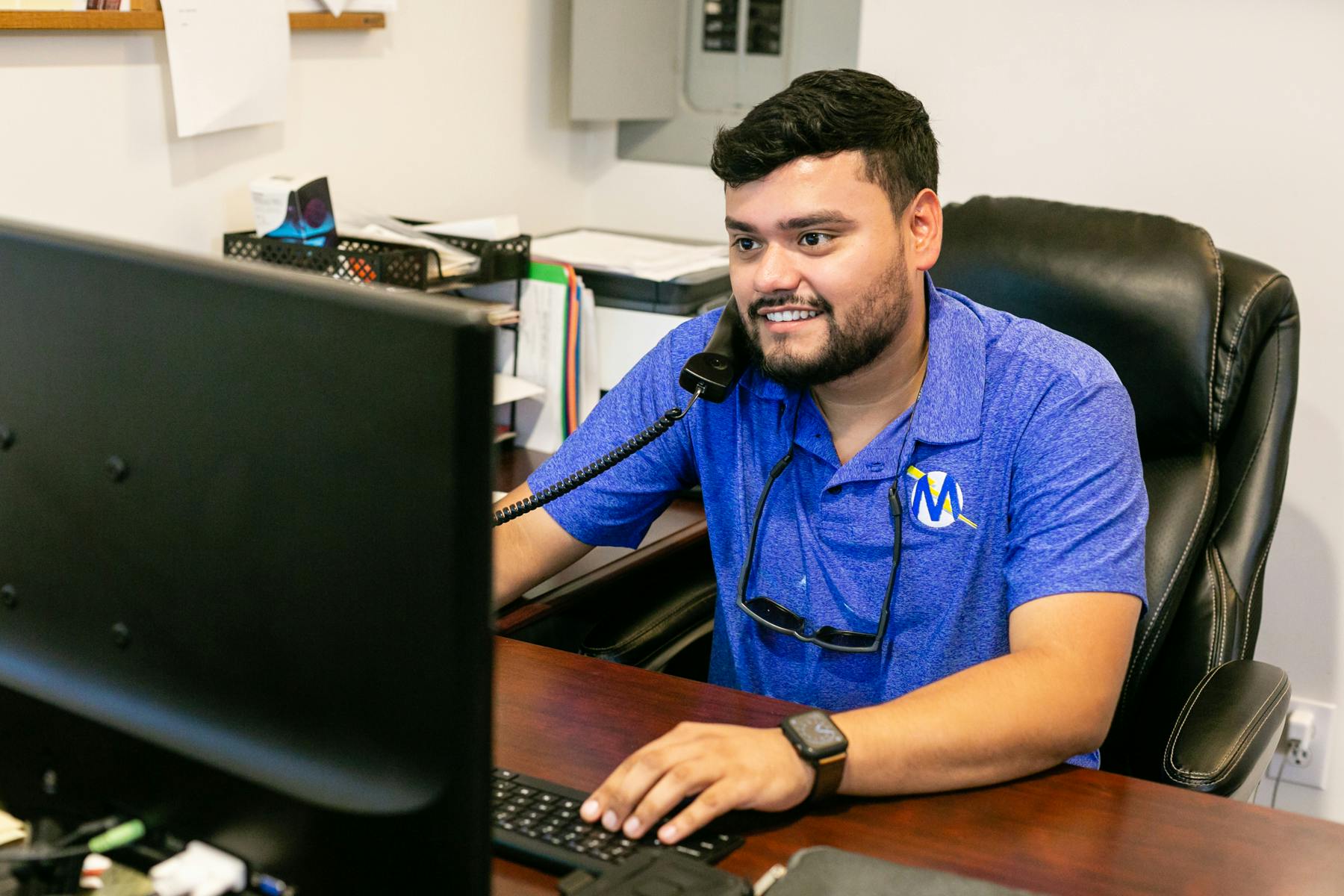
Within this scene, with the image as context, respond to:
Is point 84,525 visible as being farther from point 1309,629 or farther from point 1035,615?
point 1309,629

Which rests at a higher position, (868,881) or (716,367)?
(716,367)

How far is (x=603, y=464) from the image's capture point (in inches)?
54.0

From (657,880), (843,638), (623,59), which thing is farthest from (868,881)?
(623,59)

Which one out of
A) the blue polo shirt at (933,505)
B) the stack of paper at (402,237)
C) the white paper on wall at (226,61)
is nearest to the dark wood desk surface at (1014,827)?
the blue polo shirt at (933,505)

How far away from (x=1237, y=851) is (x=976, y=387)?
0.53 meters

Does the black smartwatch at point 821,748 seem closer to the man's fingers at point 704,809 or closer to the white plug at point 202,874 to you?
the man's fingers at point 704,809

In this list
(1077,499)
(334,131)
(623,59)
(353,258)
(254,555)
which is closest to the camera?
(254,555)

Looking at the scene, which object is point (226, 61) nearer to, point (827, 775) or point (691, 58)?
point (691, 58)

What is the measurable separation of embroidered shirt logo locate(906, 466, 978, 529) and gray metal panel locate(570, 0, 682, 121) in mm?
1305

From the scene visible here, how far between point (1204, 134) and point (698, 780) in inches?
57.2

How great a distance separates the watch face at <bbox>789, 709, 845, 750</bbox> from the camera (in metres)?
0.99

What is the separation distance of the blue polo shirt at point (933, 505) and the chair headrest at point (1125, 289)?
0.16 m

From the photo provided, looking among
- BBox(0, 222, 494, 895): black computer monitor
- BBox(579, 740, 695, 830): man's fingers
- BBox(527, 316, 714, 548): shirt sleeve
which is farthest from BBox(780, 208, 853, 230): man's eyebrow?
BBox(0, 222, 494, 895): black computer monitor

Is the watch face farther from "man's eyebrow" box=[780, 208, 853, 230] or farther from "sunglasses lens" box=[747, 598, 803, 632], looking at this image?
"man's eyebrow" box=[780, 208, 853, 230]
